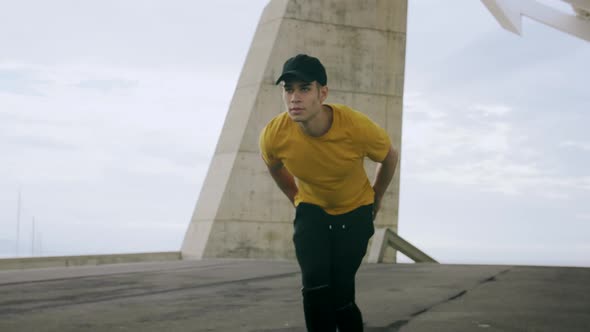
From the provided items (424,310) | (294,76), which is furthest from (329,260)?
(424,310)

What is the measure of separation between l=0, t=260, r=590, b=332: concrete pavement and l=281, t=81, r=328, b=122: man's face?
2336 millimetres

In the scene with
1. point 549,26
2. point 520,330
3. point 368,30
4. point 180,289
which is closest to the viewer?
point 520,330

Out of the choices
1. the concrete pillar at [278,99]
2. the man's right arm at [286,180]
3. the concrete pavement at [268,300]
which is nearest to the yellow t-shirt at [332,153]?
the man's right arm at [286,180]

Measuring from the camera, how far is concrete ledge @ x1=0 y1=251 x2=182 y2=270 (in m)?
15.2

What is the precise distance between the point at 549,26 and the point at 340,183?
22929mm

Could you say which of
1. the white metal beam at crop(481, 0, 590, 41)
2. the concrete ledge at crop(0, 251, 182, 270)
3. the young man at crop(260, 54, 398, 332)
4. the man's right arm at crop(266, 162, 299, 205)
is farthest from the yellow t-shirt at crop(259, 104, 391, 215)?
the white metal beam at crop(481, 0, 590, 41)

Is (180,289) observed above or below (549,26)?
below

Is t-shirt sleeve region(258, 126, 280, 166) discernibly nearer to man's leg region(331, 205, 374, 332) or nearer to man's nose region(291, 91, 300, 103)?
man's nose region(291, 91, 300, 103)

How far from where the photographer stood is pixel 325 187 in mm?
3996

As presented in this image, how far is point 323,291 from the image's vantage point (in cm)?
378

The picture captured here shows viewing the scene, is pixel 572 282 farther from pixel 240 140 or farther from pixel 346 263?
pixel 240 140

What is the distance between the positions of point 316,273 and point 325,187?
Result: 18.3 inches

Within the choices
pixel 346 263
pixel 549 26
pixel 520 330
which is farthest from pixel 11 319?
pixel 549 26

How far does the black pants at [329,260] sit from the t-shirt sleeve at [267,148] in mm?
303
